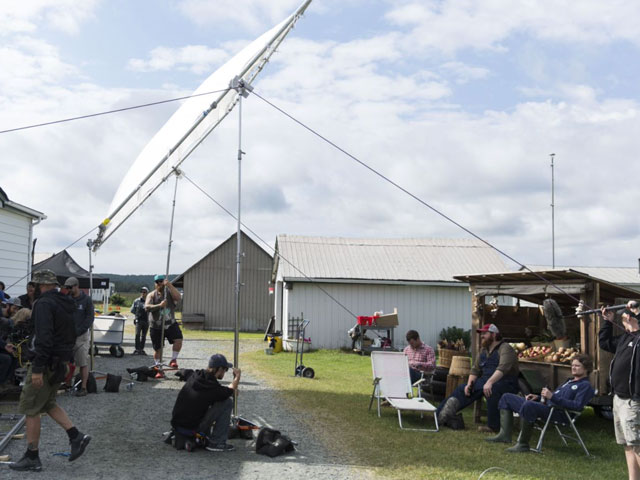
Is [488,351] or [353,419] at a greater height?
[488,351]

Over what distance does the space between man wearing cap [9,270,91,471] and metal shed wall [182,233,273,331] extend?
27.9 metres

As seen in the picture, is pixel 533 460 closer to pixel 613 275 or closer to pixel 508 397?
pixel 508 397

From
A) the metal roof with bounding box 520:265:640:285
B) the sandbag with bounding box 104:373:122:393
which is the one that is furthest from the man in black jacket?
the metal roof with bounding box 520:265:640:285

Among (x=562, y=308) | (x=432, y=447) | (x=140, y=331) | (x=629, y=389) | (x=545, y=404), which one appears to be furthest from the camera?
(x=140, y=331)

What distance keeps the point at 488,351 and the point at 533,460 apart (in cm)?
243

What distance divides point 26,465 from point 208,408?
1893 mm

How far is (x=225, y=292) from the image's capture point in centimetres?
3519

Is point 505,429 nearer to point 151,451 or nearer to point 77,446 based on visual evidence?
point 151,451

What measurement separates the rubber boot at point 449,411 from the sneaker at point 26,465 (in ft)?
17.4

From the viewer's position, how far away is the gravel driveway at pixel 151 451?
626 centimetres

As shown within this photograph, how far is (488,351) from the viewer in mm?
9469

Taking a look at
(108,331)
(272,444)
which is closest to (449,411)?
(272,444)

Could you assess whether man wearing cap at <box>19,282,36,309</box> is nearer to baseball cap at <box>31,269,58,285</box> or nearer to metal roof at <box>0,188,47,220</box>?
metal roof at <box>0,188,47,220</box>

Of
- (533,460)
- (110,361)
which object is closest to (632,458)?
(533,460)
